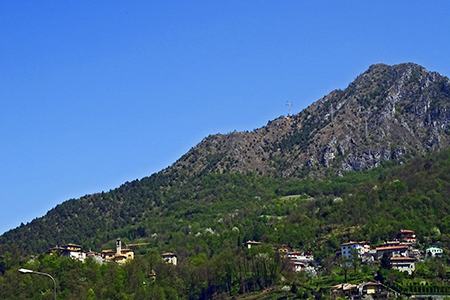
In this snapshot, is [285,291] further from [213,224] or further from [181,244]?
[213,224]

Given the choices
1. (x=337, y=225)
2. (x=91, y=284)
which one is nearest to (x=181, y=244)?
(x=337, y=225)

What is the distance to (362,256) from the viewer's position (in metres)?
132

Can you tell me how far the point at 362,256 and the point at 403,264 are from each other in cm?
1280

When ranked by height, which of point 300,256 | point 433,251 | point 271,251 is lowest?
point 433,251

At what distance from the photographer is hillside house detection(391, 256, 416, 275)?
119375mm

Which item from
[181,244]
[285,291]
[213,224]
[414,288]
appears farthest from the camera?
[213,224]

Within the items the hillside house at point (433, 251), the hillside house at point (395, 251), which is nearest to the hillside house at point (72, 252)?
the hillside house at point (395, 251)

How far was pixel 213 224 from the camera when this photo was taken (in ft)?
653

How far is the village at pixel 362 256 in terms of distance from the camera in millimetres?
108062

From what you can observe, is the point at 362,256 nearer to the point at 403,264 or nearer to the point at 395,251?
the point at 395,251

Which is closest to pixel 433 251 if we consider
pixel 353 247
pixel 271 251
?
pixel 353 247

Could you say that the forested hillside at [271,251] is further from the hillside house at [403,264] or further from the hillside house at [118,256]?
the hillside house at [118,256]

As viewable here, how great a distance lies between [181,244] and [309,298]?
7431 cm

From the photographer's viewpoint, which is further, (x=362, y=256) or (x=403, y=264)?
(x=362, y=256)
